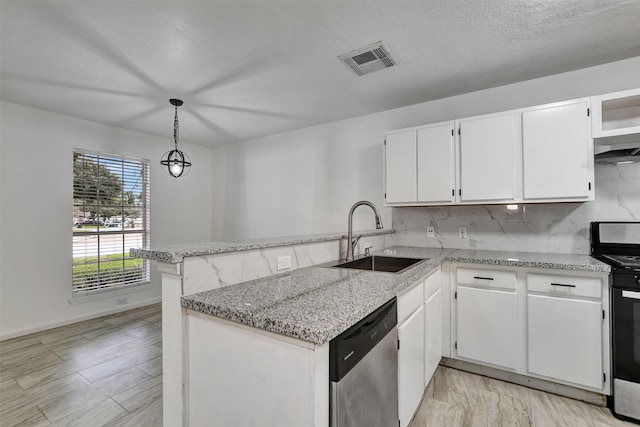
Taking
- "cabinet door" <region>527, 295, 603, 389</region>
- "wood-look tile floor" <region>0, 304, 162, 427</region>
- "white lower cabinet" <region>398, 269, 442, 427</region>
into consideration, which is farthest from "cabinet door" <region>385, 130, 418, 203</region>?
"wood-look tile floor" <region>0, 304, 162, 427</region>

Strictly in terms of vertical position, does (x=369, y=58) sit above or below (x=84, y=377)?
above

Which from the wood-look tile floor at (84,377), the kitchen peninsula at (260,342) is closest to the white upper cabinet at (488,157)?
the kitchen peninsula at (260,342)

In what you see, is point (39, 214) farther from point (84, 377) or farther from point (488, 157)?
point (488, 157)

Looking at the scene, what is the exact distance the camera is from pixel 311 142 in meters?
4.07

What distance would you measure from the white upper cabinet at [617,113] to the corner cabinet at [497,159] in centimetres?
5

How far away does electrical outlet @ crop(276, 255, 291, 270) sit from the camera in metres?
1.68

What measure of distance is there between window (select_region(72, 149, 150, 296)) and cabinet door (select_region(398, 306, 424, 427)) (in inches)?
163

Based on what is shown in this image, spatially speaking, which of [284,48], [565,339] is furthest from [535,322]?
[284,48]

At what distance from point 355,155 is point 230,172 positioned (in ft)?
8.15

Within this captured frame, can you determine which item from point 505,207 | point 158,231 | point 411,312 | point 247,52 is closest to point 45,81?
point 247,52

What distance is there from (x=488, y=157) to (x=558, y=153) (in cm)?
46

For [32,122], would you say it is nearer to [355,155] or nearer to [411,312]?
[355,155]

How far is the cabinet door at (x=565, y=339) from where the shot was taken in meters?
1.91

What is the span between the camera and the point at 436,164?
268cm
